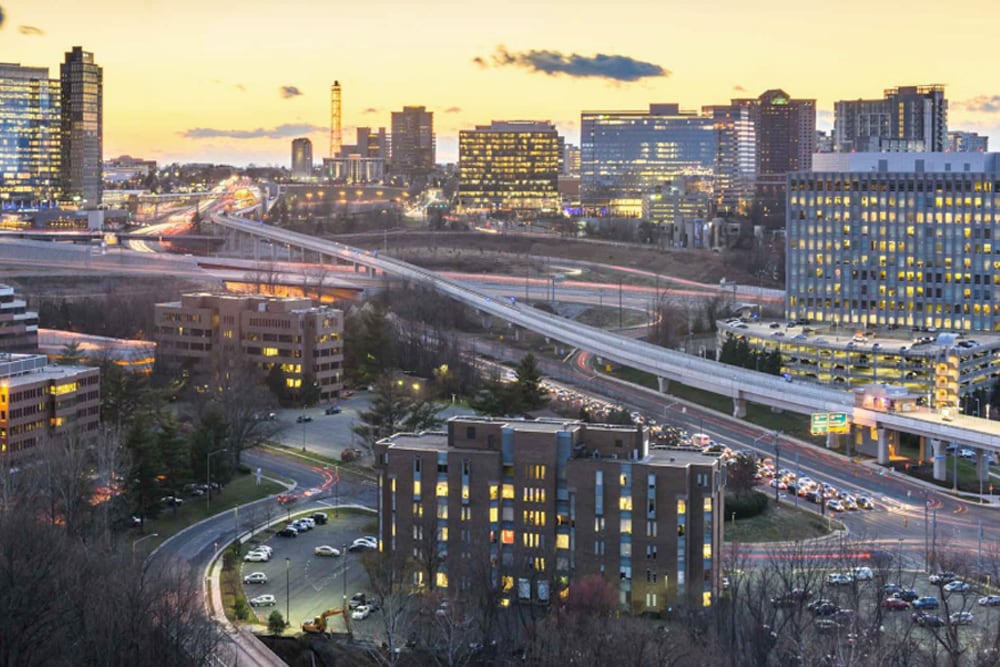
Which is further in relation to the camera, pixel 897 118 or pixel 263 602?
pixel 897 118

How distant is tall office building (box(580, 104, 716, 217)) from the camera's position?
166000mm

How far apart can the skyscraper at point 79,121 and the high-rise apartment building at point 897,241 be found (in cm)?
9045

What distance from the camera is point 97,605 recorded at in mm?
27984

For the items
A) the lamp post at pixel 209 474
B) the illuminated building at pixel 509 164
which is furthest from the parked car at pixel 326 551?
the illuminated building at pixel 509 164

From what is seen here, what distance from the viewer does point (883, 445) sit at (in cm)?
4953

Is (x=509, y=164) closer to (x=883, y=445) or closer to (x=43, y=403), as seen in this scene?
(x=883, y=445)

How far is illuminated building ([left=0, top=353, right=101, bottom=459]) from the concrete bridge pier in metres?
23.0

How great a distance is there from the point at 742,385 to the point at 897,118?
9687 centimetres

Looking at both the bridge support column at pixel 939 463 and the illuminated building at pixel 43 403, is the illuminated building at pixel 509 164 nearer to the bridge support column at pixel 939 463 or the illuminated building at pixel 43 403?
the illuminated building at pixel 43 403

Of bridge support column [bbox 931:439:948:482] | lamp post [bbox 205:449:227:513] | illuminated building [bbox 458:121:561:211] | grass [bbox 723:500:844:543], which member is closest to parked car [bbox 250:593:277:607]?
lamp post [bbox 205:449:227:513]

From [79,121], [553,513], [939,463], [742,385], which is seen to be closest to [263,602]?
[553,513]

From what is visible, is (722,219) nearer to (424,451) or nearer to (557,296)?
(557,296)

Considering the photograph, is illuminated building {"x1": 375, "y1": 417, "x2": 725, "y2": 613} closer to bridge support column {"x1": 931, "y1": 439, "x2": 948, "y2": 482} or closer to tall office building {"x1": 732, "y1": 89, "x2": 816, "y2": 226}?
bridge support column {"x1": 931, "y1": 439, "x2": 948, "y2": 482}

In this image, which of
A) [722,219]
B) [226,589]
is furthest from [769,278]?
[226,589]
